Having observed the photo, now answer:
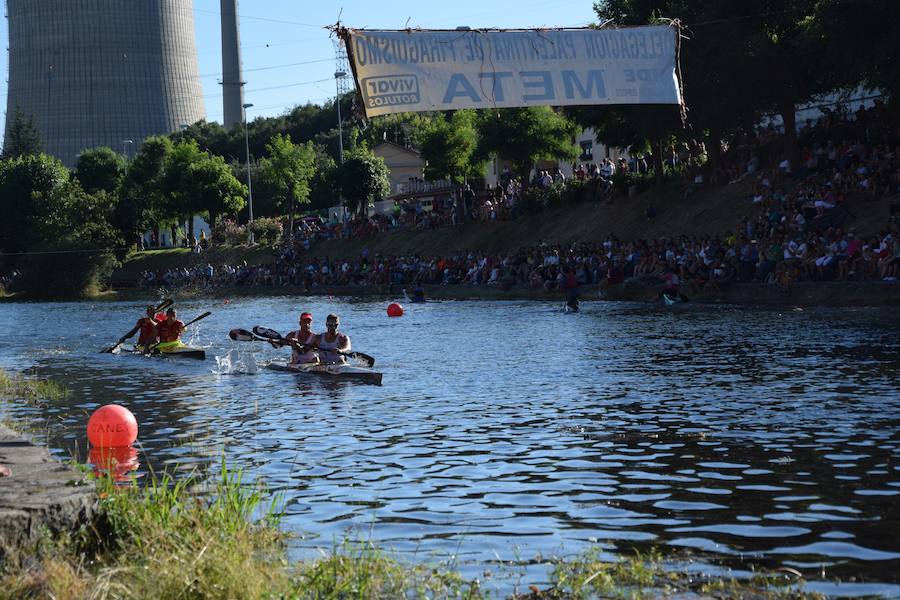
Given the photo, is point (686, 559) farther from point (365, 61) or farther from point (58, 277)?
point (58, 277)

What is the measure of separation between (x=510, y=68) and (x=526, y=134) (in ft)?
157

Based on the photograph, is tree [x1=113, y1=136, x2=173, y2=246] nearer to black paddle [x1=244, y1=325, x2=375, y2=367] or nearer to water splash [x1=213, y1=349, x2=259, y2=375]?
water splash [x1=213, y1=349, x2=259, y2=375]

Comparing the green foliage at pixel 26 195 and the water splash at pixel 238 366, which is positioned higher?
the green foliage at pixel 26 195

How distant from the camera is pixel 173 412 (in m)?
18.8

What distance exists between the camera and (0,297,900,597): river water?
940cm

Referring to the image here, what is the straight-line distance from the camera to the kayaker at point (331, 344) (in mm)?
23703

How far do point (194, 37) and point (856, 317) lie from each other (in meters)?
96.1

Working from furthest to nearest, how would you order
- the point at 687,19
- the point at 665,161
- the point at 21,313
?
the point at 21,313 → the point at 665,161 → the point at 687,19

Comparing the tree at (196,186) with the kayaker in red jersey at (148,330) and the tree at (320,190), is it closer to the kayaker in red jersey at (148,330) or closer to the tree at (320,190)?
the tree at (320,190)

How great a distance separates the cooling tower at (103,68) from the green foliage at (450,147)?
43464mm

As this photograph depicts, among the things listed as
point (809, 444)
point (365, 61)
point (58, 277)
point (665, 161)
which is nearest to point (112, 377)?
point (365, 61)

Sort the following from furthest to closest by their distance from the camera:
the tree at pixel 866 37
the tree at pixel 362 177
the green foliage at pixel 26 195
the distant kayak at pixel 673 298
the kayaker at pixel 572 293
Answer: the green foliage at pixel 26 195 < the tree at pixel 362 177 < the distant kayak at pixel 673 298 < the kayaker at pixel 572 293 < the tree at pixel 866 37

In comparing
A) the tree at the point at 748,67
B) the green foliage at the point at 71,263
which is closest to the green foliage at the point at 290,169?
the green foliage at the point at 71,263

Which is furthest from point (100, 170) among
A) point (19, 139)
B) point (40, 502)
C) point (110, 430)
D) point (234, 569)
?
point (234, 569)
